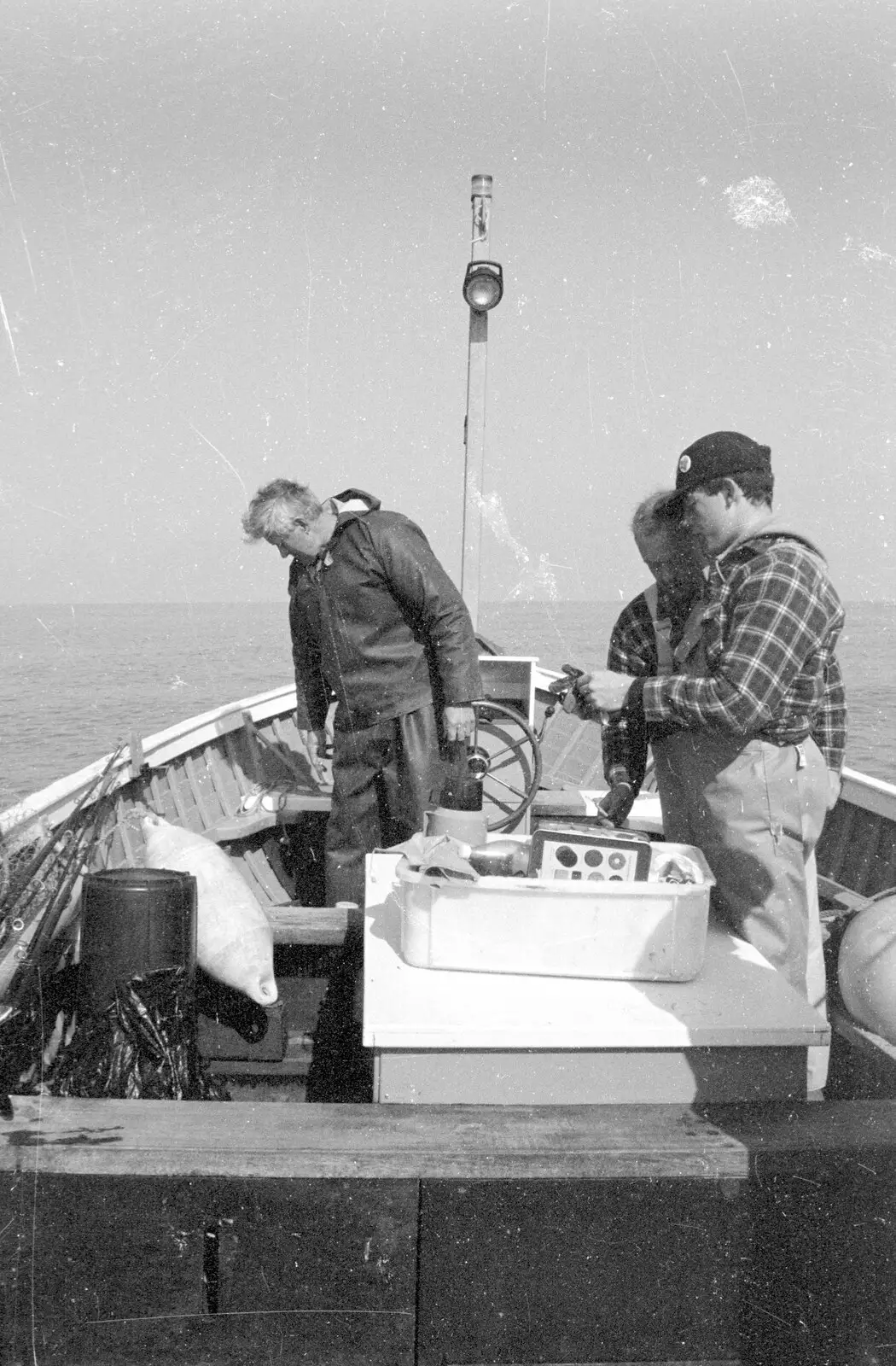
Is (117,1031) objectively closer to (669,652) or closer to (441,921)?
(441,921)

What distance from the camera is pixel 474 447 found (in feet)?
20.4

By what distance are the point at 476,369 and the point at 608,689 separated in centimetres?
408

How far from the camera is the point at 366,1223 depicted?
4.55 ft

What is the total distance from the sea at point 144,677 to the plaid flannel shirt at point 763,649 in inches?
19.4

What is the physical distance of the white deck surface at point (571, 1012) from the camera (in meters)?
1.62

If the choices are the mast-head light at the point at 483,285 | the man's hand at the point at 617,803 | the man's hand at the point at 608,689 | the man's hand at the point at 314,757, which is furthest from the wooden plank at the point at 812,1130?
the mast-head light at the point at 483,285

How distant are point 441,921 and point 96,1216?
65 cm

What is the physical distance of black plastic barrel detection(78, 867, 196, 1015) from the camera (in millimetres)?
1957

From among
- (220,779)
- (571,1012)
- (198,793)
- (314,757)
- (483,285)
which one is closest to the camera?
(571,1012)

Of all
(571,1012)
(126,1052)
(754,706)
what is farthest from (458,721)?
(571,1012)

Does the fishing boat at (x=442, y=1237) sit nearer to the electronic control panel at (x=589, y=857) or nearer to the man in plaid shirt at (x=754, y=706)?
the electronic control panel at (x=589, y=857)

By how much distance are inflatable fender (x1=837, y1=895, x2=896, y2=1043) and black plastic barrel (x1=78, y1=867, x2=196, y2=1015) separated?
4.03 ft

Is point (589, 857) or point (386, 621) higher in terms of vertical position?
point (386, 621)

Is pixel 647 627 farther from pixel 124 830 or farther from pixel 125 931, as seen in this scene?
pixel 124 830
